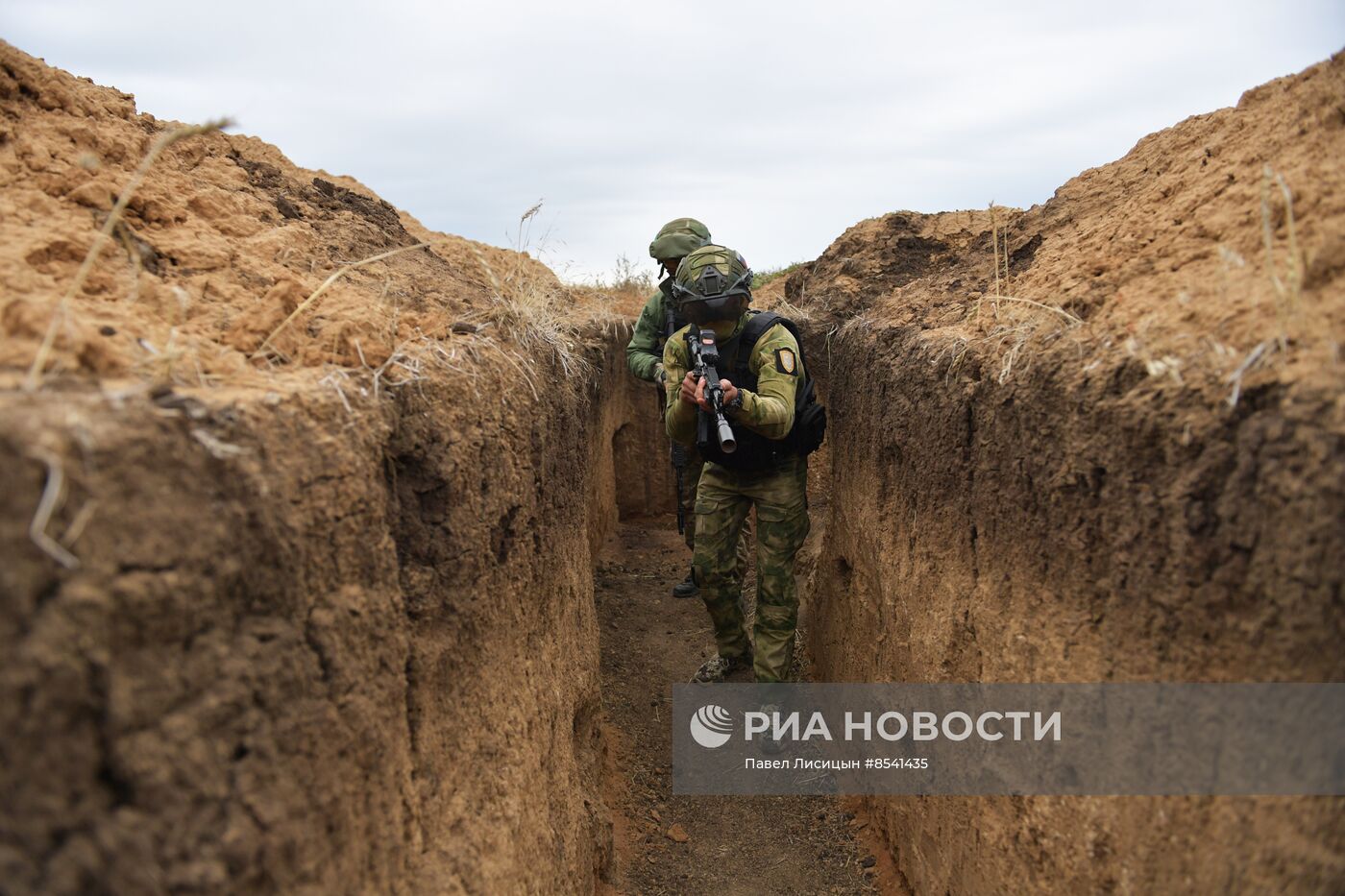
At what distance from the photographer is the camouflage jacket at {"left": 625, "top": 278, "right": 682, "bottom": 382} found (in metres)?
6.08

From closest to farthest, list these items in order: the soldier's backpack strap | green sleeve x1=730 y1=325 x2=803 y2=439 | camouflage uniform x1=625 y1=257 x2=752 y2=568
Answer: green sleeve x1=730 y1=325 x2=803 y2=439 < the soldier's backpack strap < camouflage uniform x1=625 y1=257 x2=752 y2=568

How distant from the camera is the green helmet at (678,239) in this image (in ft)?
19.1

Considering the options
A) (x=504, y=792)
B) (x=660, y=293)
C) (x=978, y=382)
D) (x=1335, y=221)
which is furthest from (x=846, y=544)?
(x=1335, y=221)

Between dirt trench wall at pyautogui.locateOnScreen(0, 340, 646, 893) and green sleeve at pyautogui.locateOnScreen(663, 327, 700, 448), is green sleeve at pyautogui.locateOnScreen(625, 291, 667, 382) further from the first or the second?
dirt trench wall at pyautogui.locateOnScreen(0, 340, 646, 893)

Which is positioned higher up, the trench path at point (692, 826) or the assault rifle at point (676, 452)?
the assault rifle at point (676, 452)

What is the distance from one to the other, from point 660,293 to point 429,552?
3.97 meters

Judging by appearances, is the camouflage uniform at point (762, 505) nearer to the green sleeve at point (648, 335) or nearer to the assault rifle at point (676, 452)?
the assault rifle at point (676, 452)

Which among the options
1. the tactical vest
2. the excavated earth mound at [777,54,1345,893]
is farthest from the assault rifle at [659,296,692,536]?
the excavated earth mound at [777,54,1345,893]

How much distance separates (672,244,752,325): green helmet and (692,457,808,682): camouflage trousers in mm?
854

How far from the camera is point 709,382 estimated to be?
4094 millimetres

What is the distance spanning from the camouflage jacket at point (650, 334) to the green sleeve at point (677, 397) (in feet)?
4.52

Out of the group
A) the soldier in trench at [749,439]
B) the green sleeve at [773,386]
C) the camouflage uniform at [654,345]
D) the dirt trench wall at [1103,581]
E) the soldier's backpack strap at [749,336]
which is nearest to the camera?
the dirt trench wall at [1103,581]

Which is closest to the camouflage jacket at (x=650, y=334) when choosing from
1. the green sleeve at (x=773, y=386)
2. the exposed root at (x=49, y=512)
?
the green sleeve at (x=773, y=386)

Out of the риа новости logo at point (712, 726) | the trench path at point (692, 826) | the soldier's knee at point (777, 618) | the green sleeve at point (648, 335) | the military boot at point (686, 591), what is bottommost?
the trench path at point (692, 826)
